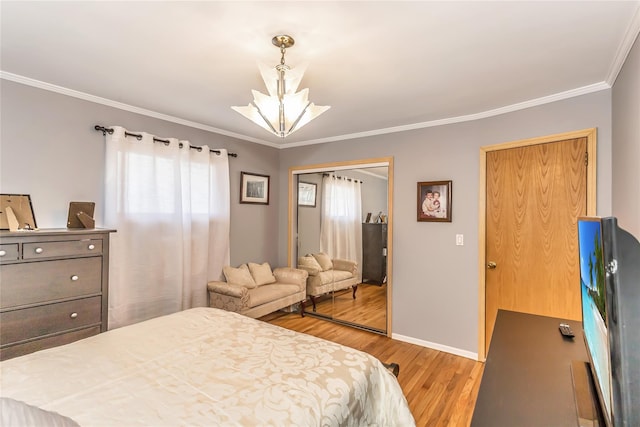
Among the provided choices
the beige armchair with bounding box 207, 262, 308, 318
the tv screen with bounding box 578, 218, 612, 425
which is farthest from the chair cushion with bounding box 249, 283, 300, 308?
the tv screen with bounding box 578, 218, 612, 425

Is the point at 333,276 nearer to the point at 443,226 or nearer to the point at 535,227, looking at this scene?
the point at 443,226

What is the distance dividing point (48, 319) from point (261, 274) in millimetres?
2280

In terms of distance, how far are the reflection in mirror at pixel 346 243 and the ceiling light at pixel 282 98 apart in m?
2.08

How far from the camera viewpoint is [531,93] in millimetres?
2611

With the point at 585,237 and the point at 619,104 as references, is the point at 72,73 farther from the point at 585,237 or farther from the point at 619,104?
the point at 619,104

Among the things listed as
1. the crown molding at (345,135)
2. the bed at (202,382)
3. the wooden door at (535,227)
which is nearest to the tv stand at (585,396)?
the bed at (202,382)

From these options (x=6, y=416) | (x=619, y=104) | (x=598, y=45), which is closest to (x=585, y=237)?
(x=598, y=45)

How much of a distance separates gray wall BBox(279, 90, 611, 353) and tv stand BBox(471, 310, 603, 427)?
1.51m

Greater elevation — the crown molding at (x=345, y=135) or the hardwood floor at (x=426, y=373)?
the crown molding at (x=345, y=135)

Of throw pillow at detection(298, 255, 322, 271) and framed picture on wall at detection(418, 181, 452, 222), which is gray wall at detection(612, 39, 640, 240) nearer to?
framed picture on wall at detection(418, 181, 452, 222)

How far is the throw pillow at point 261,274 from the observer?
411 centimetres

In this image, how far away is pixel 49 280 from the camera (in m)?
2.18

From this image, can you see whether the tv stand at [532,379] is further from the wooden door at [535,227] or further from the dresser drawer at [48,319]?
the dresser drawer at [48,319]

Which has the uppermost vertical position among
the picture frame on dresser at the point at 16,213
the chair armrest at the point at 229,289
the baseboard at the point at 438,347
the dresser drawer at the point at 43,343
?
the picture frame on dresser at the point at 16,213
